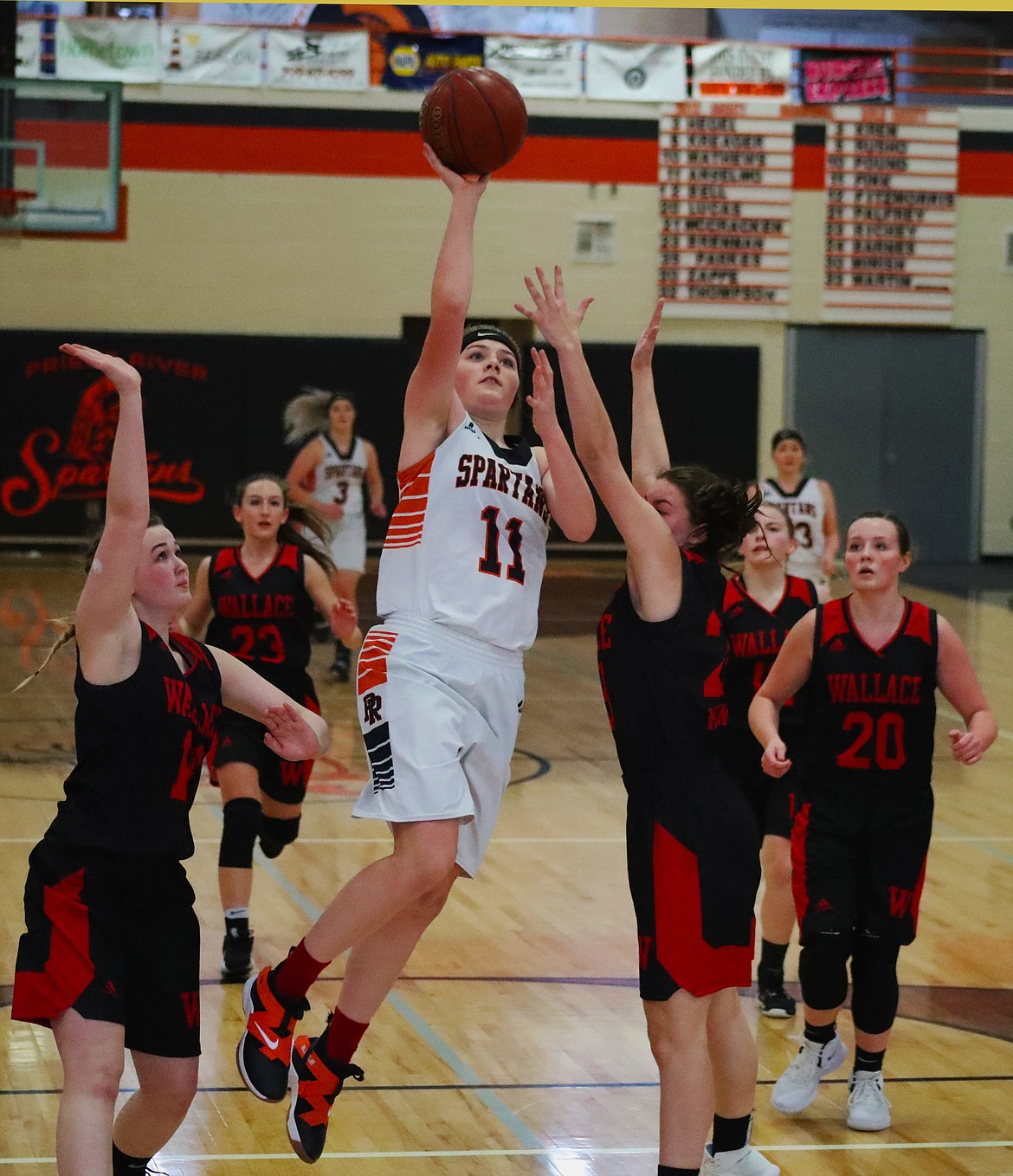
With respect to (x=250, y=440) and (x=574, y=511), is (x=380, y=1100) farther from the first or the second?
(x=250, y=440)

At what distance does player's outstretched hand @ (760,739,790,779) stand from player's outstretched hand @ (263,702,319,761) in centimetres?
125

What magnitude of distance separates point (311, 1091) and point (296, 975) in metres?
0.26

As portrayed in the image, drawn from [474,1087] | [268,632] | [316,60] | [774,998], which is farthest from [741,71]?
[474,1087]

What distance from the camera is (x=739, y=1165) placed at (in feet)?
12.9

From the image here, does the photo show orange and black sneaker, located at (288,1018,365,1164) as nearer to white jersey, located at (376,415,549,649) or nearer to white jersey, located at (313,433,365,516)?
white jersey, located at (376,415,549,649)

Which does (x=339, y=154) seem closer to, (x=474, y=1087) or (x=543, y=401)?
(x=474, y=1087)

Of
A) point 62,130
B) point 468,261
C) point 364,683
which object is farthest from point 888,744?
point 62,130

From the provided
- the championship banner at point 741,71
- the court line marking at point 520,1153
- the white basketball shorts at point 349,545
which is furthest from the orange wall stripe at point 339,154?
the court line marking at point 520,1153

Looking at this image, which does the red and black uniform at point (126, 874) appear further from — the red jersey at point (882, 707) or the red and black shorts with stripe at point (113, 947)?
the red jersey at point (882, 707)

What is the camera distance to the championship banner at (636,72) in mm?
18422

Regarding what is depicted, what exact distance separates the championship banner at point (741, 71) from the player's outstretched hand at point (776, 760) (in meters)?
15.5

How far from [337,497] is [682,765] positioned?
846 cm

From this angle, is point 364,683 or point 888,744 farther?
point 888,744

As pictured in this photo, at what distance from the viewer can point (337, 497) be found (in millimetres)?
11938
